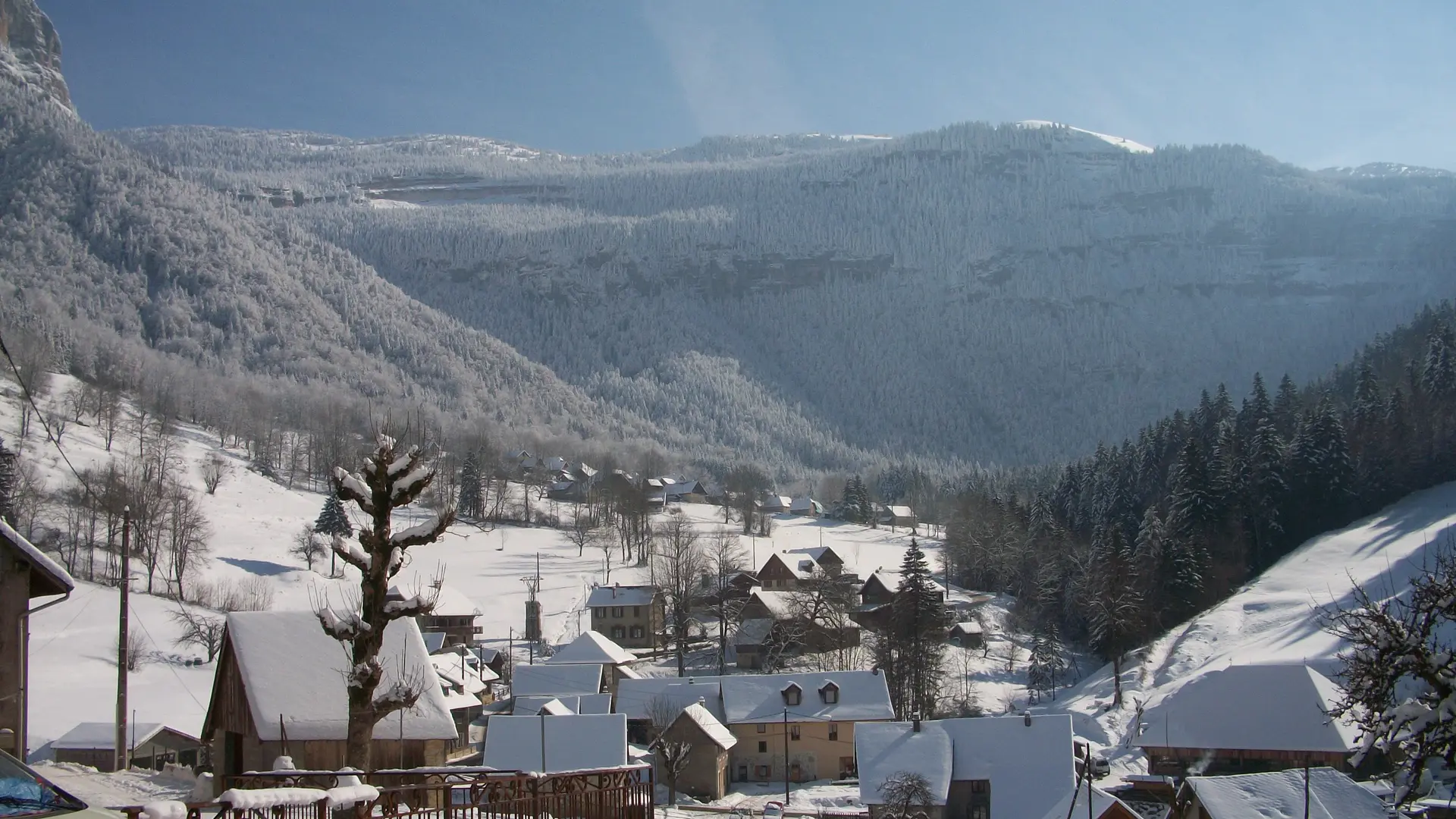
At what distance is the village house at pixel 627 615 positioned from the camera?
253 feet

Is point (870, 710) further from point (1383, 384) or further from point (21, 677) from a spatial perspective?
point (1383, 384)

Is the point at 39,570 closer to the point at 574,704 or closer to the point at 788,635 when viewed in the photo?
the point at 574,704

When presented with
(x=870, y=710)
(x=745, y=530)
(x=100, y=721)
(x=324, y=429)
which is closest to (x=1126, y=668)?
(x=870, y=710)

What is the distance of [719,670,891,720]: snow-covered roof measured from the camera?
51.5 metres

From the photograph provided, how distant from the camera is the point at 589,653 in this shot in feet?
207

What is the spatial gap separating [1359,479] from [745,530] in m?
64.0

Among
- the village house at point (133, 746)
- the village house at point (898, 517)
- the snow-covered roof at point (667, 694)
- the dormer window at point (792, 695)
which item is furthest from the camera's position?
the village house at point (898, 517)

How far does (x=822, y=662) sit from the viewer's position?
68438 millimetres

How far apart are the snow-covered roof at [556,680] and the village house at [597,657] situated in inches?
153

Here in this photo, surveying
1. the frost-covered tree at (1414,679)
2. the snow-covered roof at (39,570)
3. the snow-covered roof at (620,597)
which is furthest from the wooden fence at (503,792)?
the snow-covered roof at (620,597)

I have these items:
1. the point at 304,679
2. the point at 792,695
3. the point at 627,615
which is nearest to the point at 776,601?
the point at 627,615

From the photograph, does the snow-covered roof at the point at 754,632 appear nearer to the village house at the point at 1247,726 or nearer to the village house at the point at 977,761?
the village house at the point at 977,761

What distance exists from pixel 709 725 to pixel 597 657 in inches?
654

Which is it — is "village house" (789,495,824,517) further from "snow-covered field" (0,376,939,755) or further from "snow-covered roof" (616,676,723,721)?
"snow-covered roof" (616,676,723,721)
